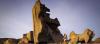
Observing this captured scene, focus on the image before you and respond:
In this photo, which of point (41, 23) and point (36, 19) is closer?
point (41, 23)

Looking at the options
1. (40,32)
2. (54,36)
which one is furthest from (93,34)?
(54,36)

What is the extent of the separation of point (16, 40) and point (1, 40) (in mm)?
2529

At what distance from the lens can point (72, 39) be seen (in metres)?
24.8

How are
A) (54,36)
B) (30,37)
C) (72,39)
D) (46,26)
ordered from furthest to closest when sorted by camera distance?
(54,36) → (46,26) → (30,37) → (72,39)

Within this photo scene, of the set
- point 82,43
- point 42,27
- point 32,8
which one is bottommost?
point 82,43

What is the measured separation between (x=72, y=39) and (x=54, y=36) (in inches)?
359

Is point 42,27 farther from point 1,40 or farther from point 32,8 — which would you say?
point 1,40

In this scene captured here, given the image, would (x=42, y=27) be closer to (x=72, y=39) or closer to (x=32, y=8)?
(x=32, y=8)

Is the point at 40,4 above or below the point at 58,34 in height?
above

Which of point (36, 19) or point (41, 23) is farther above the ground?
point (36, 19)

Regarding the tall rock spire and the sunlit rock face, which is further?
the tall rock spire

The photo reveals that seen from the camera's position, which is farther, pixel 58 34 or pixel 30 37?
pixel 58 34

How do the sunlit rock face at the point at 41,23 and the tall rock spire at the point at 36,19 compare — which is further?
the tall rock spire at the point at 36,19

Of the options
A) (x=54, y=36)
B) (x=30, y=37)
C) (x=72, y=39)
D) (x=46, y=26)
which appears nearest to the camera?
(x=72, y=39)
